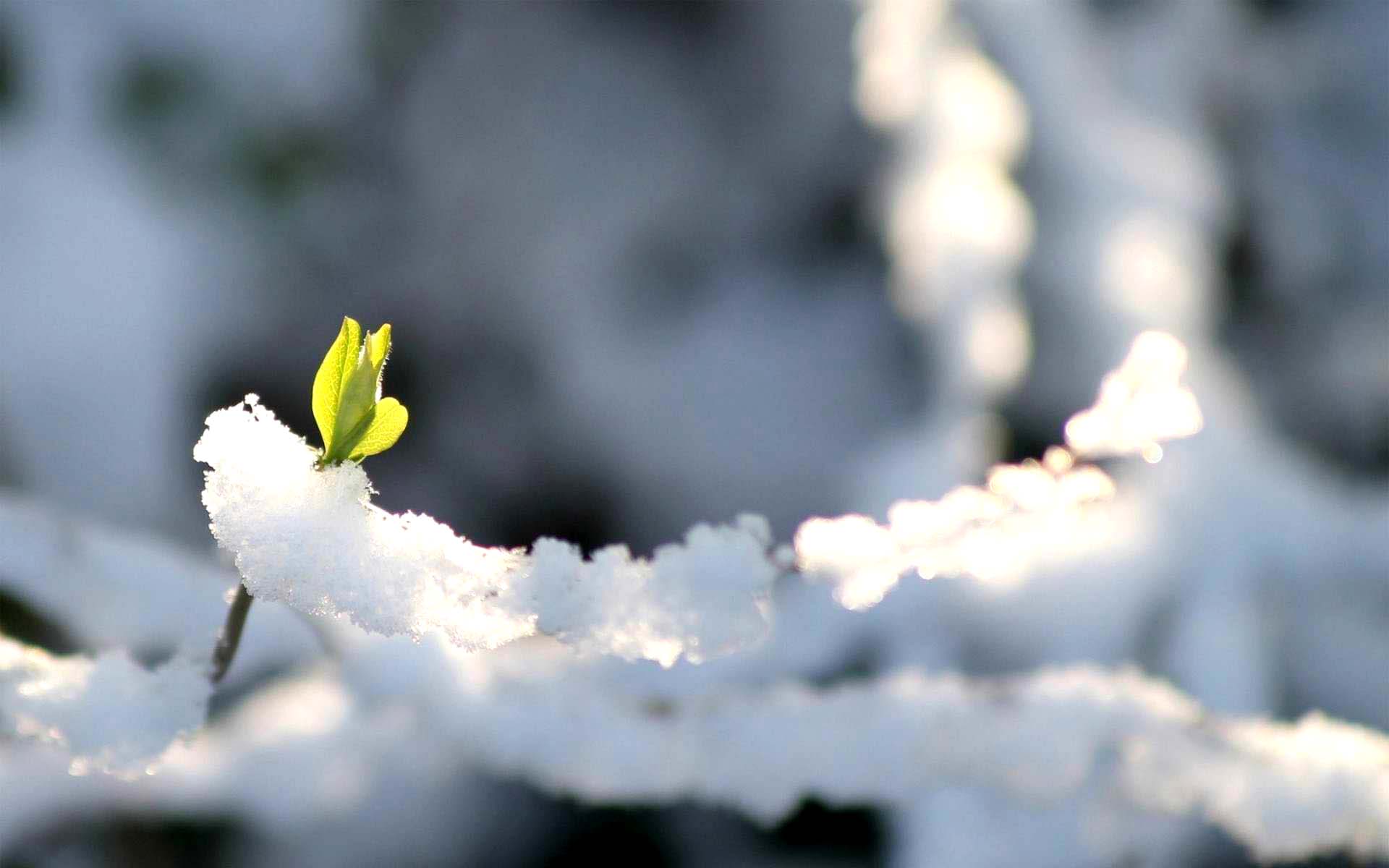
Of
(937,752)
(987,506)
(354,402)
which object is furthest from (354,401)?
(937,752)

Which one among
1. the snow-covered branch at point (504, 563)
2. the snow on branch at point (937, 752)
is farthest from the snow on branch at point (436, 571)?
the snow on branch at point (937, 752)

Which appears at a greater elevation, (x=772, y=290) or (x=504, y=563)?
(x=772, y=290)

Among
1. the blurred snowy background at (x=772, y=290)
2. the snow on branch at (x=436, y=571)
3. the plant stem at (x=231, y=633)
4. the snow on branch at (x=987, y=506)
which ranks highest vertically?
the blurred snowy background at (x=772, y=290)

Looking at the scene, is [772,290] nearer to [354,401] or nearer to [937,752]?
[937,752]

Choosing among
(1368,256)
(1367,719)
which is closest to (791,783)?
(1367,719)

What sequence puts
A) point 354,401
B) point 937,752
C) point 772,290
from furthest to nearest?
point 772,290 < point 937,752 < point 354,401

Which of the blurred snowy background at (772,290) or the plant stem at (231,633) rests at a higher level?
the blurred snowy background at (772,290)

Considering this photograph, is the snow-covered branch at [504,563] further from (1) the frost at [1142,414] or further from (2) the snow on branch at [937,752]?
(2) the snow on branch at [937,752]
